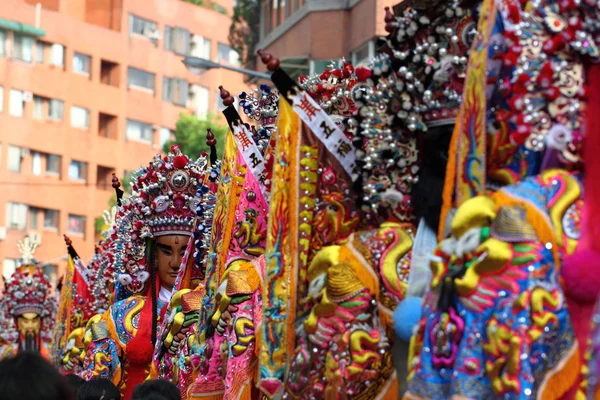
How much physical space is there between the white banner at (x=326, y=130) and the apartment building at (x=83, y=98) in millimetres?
41238

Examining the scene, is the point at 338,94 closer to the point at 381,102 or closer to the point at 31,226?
the point at 381,102

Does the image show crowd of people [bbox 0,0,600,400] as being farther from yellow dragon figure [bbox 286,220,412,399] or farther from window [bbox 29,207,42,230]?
window [bbox 29,207,42,230]

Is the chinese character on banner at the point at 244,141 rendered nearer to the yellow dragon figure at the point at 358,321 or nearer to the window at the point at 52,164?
the yellow dragon figure at the point at 358,321

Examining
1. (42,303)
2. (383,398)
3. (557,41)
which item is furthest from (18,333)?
(557,41)

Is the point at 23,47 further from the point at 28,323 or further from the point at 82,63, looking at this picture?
the point at 28,323

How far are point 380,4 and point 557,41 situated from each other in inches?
764

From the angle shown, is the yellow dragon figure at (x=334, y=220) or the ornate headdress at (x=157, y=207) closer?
the yellow dragon figure at (x=334, y=220)

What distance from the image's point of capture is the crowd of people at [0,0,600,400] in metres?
5.07

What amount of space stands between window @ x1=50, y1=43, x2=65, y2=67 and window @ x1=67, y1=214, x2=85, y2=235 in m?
5.31

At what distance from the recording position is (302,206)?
6.93 meters

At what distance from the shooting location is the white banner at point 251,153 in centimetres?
859

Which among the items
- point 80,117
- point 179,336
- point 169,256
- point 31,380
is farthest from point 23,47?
point 31,380

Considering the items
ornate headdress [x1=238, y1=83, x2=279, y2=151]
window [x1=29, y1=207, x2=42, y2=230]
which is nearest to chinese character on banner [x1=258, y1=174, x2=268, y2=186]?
ornate headdress [x1=238, y1=83, x2=279, y2=151]

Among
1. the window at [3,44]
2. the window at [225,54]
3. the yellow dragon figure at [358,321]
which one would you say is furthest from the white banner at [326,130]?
the window at [225,54]
